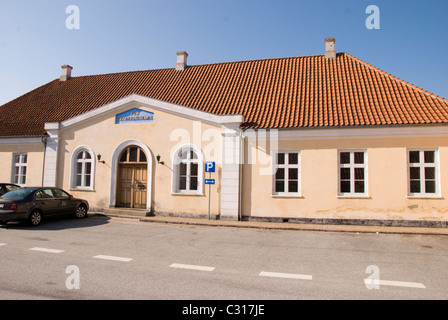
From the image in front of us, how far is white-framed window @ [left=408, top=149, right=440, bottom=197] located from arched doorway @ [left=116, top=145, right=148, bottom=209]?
1106 centimetres

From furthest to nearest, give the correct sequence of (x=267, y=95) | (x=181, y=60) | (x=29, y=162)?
(x=181, y=60) → (x=29, y=162) → (x=267, y=95)

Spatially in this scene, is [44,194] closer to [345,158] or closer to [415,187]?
[345,158]

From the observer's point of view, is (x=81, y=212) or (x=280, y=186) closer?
(x=280, y=186)

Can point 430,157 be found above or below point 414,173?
above

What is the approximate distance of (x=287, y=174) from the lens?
43.0 feet

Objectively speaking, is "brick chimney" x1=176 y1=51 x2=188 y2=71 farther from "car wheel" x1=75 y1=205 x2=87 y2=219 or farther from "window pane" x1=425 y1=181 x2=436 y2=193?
"window pane" x1=425 y1=181 x2=436 y2=193

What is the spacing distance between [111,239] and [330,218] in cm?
810

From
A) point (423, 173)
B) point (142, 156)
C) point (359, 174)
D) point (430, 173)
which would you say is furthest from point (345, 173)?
point (142, 156)

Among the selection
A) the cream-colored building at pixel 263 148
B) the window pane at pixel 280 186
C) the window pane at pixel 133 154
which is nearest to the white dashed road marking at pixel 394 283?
the cream-colored building at pixel 263 148

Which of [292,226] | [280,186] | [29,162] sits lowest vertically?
[292,226]

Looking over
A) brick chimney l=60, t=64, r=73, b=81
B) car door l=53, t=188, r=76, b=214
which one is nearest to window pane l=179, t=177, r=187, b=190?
car door l=53, t=188, r=76, b=214

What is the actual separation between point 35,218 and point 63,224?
3.25 feet

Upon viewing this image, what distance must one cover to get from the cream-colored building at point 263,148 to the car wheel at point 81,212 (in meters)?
1.07

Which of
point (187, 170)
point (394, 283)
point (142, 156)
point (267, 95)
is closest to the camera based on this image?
point (394, 283)
